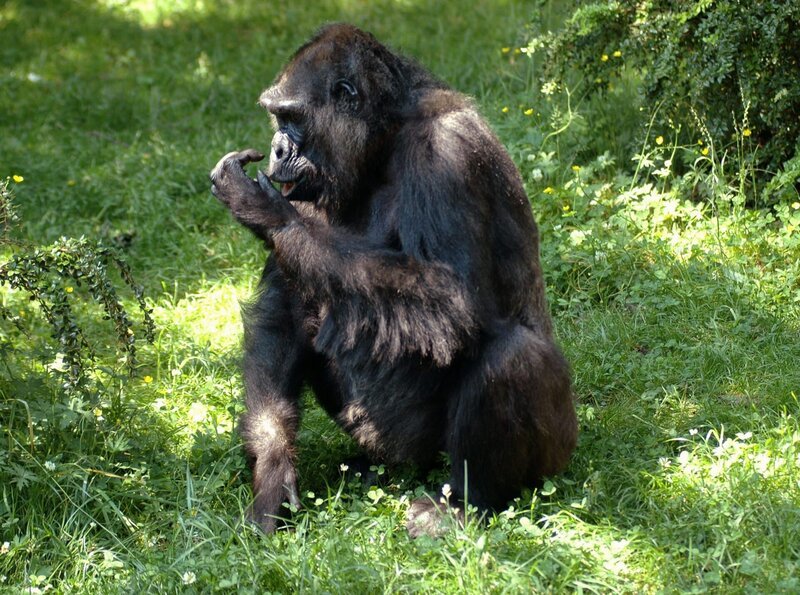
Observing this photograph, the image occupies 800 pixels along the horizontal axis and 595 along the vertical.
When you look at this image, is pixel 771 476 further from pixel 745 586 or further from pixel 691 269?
pixel 691 269

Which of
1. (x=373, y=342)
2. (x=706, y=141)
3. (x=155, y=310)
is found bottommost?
(x=155, y=310)

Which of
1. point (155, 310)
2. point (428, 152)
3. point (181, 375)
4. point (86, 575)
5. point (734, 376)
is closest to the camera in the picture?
point (86, 575)

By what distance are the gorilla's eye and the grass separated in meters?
1.34

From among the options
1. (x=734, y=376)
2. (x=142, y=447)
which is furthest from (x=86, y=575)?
(x=734, y=376)

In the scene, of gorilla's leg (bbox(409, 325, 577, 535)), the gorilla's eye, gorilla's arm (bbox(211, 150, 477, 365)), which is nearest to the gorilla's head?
the gorilla's eye

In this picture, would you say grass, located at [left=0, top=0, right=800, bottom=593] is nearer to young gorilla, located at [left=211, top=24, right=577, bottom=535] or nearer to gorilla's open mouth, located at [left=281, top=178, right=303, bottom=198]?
young gorilla, located at [left=211, top=24, right=577, bottom=535]

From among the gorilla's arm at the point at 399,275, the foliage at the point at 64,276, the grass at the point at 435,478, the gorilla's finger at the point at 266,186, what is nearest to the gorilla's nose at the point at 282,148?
the gorilla's finger at the point at 266,186

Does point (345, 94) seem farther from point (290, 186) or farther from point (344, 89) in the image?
point (290, 186)

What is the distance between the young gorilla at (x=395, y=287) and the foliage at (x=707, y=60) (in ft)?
6.30

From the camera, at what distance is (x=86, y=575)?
3615 millimetres

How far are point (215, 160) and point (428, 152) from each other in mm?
3930

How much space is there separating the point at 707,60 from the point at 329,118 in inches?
97.6

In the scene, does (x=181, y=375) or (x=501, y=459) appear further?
(x=181, y=375)

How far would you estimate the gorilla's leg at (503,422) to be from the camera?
→ 3764 millimetres
